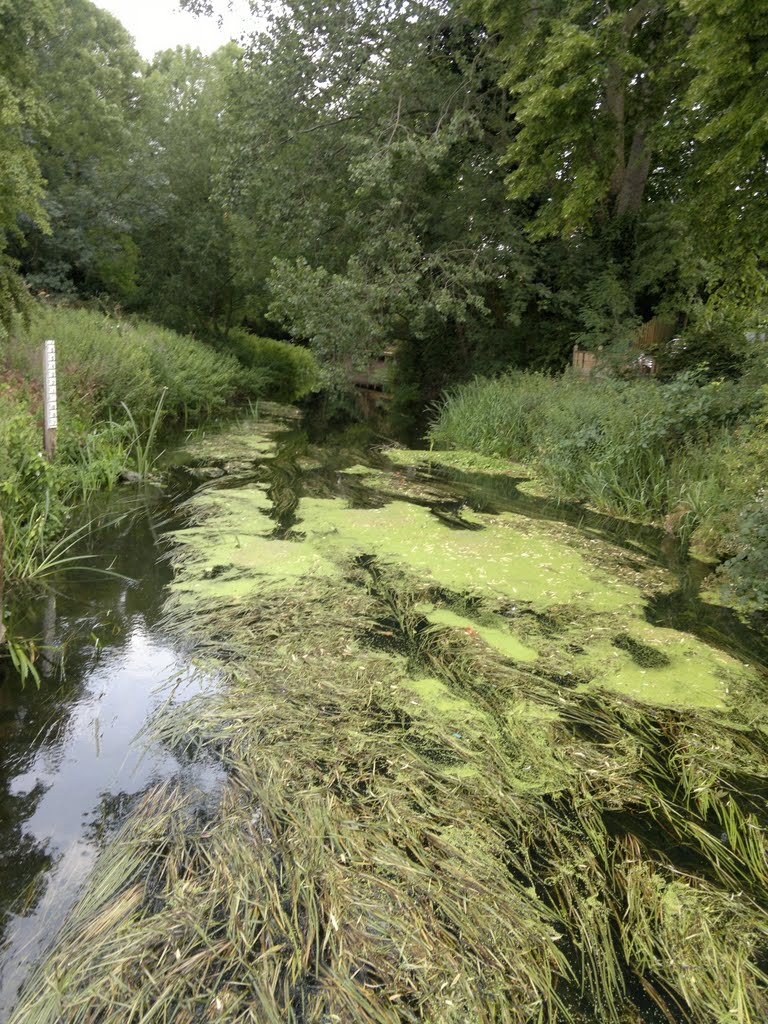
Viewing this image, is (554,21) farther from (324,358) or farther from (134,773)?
(134,773)

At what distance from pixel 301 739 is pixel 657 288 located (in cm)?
1150

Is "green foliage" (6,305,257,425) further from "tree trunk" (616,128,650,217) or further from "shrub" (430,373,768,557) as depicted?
"tree trunk" (616,128,650,217)

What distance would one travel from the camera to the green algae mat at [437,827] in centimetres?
195

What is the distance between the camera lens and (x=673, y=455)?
7484 mm

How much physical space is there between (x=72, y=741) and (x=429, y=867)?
68.5 inches

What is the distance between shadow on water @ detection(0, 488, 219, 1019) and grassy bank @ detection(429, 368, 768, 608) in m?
3.74

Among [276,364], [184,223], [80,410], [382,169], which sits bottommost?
[276,364]

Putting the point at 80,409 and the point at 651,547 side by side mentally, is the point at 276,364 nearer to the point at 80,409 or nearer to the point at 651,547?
the point at 80,409

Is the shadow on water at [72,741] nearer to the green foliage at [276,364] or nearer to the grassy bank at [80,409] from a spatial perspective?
the grassy bank at [80,409]

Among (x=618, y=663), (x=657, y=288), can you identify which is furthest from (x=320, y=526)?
(x=657, y=288)

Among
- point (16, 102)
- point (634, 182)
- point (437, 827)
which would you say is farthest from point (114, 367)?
point (634, 182)

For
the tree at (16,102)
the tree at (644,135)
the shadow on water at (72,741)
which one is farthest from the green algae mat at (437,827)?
the tree at (16,102)

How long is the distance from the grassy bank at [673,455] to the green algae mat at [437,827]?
1.29 m

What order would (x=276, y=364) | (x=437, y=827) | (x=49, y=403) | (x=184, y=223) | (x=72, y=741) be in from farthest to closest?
1. (x=276, y=364)
2. (x=184, y=223)
3. (x=49, y=403)
4. (x=72, y=741)
5. (x=437, y=827)
